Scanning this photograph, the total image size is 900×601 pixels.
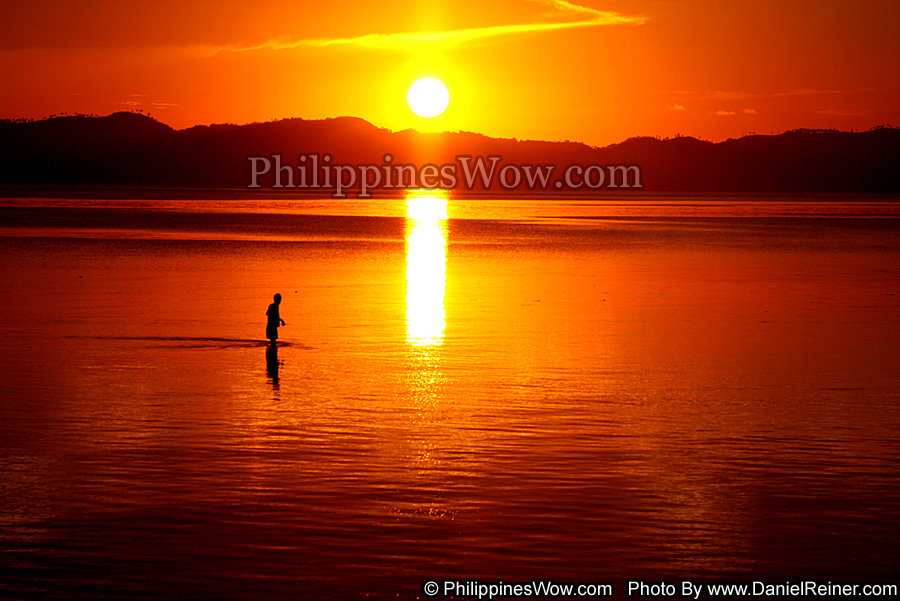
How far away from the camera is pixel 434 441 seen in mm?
13914

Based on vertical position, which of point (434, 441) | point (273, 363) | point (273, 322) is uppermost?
point (273, 322)

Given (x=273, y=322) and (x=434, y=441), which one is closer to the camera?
(x=434, y=441)

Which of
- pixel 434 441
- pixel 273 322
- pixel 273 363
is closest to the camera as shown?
pixel 434 441

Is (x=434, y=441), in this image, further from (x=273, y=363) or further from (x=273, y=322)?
(x=273, y=322)

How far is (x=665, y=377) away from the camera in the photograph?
741 inches

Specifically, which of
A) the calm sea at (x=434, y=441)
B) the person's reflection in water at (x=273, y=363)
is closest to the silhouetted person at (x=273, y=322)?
the person's reflection in water at (x=273, y=363)

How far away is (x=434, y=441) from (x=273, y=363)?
6371 millimetres

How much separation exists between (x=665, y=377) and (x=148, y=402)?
7963 millimetres

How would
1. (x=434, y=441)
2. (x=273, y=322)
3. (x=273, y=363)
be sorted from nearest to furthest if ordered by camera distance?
(x=434, y=441), (x=273, y=363), (x=273, y=322)

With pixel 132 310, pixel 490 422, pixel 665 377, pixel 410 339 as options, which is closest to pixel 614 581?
pixel 490 422

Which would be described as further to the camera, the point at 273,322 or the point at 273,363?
the point at 273,322

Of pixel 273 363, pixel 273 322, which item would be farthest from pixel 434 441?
pixel 273 322

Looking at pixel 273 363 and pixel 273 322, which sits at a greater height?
pixel 273 322

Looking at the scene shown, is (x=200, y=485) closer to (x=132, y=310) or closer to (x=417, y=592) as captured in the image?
(x=417, y=592)
